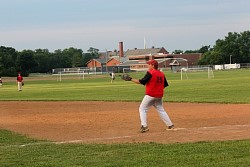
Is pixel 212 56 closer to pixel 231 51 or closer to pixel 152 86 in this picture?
pixel 231 51

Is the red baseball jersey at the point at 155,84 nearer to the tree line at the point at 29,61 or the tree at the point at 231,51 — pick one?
the tree line at the point at 29,61

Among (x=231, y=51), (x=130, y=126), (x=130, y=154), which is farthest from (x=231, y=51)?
(x=130, y=154)

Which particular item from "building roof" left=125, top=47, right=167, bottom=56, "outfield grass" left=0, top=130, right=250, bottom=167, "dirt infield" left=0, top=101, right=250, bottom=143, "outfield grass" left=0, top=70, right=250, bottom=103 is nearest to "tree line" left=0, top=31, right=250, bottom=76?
"building roof" left=125, top=47, right=167, bottom=56

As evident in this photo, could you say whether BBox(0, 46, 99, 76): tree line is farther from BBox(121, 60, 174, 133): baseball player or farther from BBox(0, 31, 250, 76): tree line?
BBox(121, 60, 174, 133): baseball player

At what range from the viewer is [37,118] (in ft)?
55.3

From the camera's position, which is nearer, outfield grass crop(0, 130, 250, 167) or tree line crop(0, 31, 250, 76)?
outfield grass crop(0, 130, 250, 167)

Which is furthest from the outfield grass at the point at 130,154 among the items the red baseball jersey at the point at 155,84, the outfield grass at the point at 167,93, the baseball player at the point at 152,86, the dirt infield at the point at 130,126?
the outfield grass at the point at 167,93

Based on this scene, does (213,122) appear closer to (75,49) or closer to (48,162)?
(48,162)

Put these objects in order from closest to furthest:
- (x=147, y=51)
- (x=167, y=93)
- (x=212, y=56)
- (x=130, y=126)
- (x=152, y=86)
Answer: (x=152, y=86)
(x=130, y=126)
(x=167, y=93)
(x=212, y=56)
(x=147, y=51)

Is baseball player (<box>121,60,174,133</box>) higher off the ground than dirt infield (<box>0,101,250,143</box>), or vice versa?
baseball player (<box>121,60,174,133</box>)

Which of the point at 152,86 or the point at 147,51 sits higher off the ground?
the point at 147,51

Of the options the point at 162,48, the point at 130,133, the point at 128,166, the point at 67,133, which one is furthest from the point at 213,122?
the point at 162,48

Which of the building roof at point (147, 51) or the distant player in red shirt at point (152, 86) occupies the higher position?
the building roof at point (147, 51)

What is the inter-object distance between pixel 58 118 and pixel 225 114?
6.13 m
